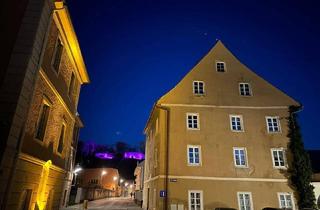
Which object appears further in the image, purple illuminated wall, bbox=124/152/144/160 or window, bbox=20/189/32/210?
purple illuminated wall, bbox=124/152/144/160

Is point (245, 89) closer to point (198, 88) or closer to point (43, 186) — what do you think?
point (198, 88)

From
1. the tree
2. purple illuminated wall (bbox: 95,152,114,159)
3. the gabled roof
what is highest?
purple illuminated wall (bbox: 95,152,114,159)

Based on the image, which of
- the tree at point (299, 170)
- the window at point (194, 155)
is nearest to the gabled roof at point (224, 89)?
the tree at point (299, 170)

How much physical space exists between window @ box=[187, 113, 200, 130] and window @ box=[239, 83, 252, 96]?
17.4ft

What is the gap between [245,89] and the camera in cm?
2442

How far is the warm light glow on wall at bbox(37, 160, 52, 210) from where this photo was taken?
11.1 m

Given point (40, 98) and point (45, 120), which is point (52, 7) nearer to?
point (40, 98)

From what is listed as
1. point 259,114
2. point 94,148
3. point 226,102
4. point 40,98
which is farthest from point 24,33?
point 94,148

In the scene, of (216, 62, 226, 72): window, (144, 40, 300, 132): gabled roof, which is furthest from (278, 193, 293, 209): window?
(216, 62, 226, 72): window

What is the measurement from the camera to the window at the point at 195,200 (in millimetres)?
19797

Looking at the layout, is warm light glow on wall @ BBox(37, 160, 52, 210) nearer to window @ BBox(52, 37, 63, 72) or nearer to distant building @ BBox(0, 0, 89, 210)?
distant building @ BBox(0, 0, 89, 210)

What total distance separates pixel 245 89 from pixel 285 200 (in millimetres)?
10452

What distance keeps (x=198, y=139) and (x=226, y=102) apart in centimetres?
470

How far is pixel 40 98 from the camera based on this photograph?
410 inches
